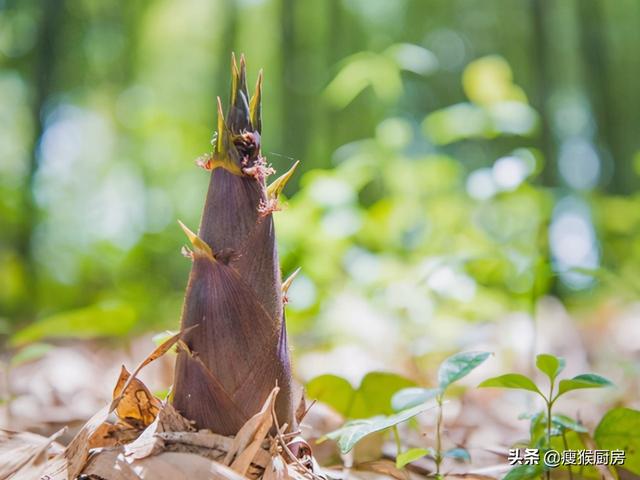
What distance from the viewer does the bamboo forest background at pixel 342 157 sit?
1475 millimetres

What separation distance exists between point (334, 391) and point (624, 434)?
14.5 inches

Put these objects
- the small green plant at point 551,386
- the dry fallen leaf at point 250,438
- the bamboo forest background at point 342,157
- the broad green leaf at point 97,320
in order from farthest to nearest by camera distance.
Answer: the bamboo forest background at point 342,157, the broad green leaf at point 97,320, the small green plant at point 551,386, the dry fallen leaf at point 250,438

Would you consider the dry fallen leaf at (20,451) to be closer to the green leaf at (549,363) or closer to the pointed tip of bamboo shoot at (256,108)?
the pointed tip of bamboo shoot at (256,108)

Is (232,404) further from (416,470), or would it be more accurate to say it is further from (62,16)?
(62,16)

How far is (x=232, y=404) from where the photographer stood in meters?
0.44

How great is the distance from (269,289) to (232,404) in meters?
0.09

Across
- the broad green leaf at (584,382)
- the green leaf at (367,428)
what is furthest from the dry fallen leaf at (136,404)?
the broad green leaf at (584,382)

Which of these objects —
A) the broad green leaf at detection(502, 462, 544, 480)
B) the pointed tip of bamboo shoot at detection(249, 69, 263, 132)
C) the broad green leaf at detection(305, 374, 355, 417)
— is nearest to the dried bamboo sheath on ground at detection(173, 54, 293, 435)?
the pointed tip of bamboo shoot at detection(249, 69, 263, 132)

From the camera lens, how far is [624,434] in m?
0.60

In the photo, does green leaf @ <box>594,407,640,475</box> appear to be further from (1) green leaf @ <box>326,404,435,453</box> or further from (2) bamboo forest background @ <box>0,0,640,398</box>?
(2) bamboo forest background @ <box>0,0,640,398</box>

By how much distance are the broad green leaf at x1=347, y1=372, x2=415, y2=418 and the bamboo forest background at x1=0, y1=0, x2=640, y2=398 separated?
36 centimetres

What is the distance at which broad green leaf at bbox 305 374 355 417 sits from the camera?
81 cm

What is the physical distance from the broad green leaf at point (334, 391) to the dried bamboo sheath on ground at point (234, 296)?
35cm

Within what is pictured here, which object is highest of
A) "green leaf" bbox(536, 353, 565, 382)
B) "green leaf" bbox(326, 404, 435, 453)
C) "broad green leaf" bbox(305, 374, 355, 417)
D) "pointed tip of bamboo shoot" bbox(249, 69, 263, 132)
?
"pointed tip of bamboo shoot" bbox(249, 69, 263, 132)
